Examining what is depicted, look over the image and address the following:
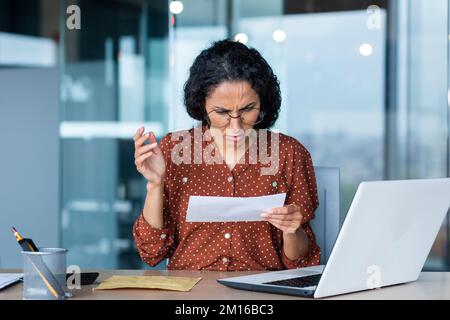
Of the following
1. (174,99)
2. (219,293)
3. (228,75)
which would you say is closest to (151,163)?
(228,75)

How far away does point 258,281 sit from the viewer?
1.91 meters

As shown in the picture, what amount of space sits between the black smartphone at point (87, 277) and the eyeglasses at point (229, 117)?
66cm

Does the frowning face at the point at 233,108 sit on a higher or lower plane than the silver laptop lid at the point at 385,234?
higher

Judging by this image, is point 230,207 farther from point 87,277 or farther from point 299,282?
point 87,277

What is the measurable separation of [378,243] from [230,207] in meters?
0.42

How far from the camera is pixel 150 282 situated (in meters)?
1.90

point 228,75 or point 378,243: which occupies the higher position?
point 228,75

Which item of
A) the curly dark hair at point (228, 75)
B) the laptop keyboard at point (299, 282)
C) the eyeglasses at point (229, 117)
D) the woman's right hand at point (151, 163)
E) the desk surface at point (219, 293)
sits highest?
the curly dark hair at point (228, 75)

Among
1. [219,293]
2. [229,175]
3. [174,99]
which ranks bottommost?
[219,293]

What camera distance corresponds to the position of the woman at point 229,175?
2395 millimetres

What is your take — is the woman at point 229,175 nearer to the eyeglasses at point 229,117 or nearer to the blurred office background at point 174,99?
the eyeglasses at point 229,117

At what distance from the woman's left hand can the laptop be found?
136 mm

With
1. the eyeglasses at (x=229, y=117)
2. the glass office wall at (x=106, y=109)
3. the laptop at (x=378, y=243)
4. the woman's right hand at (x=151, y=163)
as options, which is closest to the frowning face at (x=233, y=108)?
the eyeglasses at (x=229, y=117)
